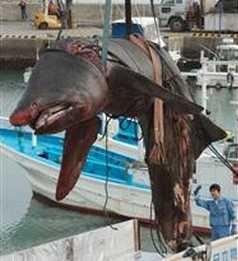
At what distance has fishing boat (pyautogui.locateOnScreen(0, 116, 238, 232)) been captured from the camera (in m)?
14.4

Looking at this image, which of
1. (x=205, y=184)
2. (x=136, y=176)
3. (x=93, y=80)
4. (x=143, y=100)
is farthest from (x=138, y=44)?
(x=136, y=176)

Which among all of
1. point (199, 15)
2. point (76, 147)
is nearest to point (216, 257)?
point (76, 147)

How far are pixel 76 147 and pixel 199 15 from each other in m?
33.3

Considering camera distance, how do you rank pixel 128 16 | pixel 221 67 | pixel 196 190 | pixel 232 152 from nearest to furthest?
pixel 128 16
pixel 196 190
pixel 232 152
pixel 221 67

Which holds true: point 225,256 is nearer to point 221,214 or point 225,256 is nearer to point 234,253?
point 234,253

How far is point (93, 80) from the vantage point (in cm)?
473

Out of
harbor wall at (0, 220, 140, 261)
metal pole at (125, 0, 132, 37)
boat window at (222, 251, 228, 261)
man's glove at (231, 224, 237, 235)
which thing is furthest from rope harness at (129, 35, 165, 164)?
man's glove at (231, 224, 237, 235)

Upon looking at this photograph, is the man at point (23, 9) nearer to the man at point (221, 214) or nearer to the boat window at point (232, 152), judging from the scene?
the boat window at point (232, 152)

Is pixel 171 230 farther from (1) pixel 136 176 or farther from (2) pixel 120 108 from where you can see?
(1) pixel 136 176

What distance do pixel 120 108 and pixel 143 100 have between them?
0.17 m

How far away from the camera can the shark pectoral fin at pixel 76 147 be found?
4965 millimetres

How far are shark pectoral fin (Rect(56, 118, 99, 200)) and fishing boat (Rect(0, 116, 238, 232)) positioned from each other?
889 centimetres

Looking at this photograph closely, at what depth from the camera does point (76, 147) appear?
16.4ft

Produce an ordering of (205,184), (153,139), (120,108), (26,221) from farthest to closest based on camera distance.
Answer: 1. (26,221)
2. (205,184)
3. (153,139)
4. (120,108)
